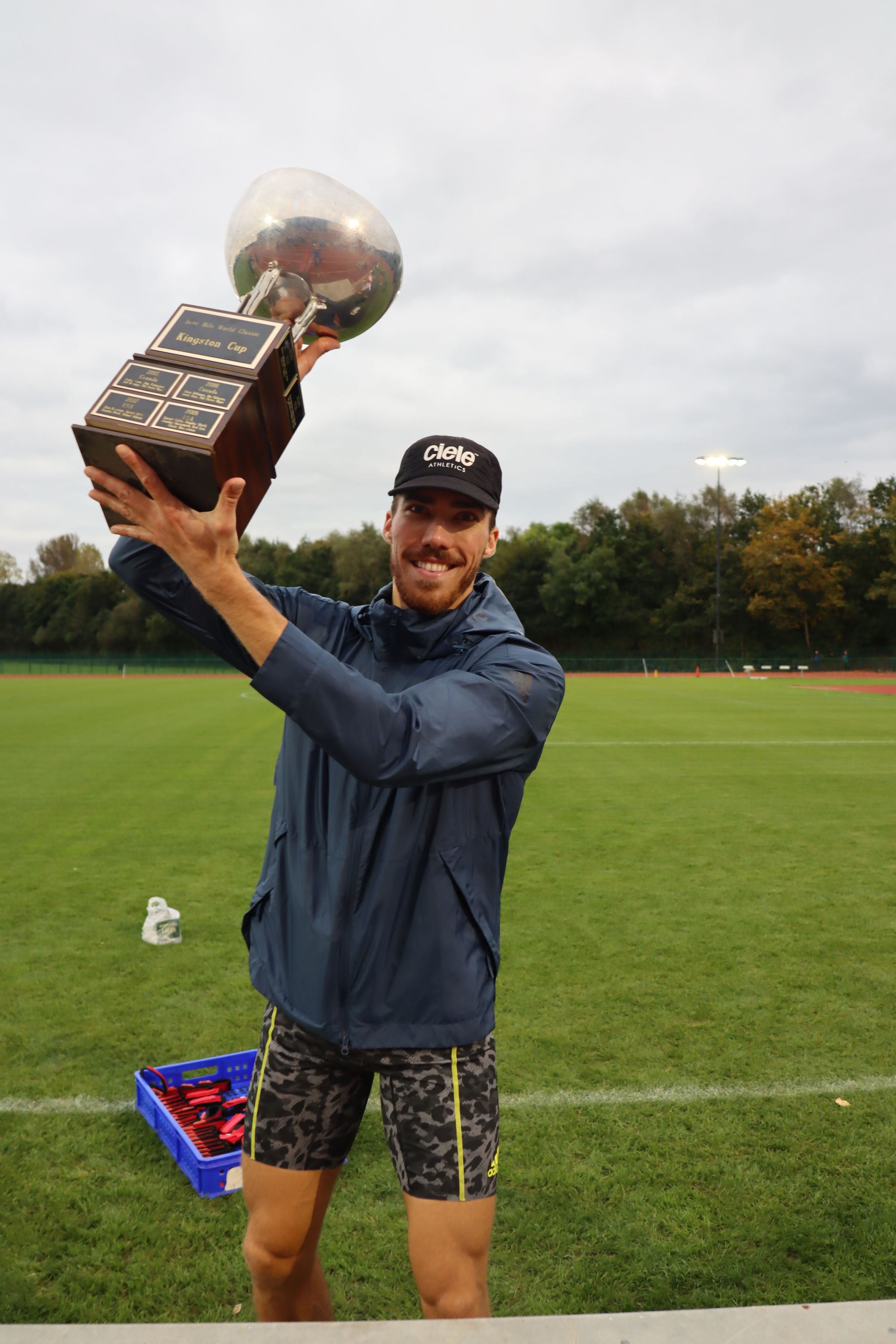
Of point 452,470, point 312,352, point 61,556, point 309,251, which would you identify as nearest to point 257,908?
point 452,470

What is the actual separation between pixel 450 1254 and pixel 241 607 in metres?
1.43

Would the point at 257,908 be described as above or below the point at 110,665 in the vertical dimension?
above

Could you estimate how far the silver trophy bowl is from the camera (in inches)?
86.5

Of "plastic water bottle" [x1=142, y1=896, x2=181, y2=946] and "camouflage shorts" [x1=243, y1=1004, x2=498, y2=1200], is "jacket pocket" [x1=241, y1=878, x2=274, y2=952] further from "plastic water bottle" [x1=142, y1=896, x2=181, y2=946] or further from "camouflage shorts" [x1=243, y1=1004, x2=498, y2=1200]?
"plastic water bottle" [x1=142, y1=896, x2=181, y2=946]

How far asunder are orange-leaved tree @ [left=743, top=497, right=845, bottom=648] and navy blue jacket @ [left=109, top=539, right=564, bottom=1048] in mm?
64036

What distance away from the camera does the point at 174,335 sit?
70.5 inches

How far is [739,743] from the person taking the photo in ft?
56.5

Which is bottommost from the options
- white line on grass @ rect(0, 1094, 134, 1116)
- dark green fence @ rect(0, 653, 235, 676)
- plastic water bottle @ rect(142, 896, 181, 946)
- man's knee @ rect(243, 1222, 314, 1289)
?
dark green fence @ rect(0, 653, 235, 676)

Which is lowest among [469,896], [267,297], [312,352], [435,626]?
[469,896]

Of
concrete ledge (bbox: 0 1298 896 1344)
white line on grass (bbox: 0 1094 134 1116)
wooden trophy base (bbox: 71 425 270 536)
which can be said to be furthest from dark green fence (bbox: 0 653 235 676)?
concrete ledge (bbox: 0 1298 896 1344)

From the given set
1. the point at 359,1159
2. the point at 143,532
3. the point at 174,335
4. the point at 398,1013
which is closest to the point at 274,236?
the point at 174,335

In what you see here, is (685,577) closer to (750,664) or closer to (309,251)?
(750,664)

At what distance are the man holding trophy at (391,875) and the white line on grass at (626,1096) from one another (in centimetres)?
189

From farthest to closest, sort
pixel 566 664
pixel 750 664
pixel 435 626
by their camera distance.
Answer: pixel 566 664, pixel 750 664, pixel 435 626
